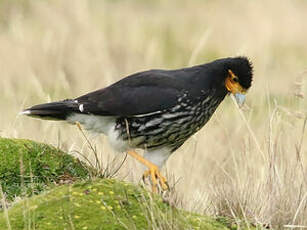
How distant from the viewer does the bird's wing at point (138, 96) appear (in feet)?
21.0

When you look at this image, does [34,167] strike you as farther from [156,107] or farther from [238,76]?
[238,76]

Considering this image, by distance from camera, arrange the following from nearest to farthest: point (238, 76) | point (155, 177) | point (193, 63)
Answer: point (155, 177) < point (238, 76) < point (193, 63)

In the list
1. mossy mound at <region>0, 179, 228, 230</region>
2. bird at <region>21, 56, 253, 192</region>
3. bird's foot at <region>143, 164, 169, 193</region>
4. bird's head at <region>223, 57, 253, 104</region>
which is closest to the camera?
mossy mound at <region>0, 179, 228, 230</region>

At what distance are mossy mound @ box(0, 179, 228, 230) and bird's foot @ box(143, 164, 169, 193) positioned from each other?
1.11m

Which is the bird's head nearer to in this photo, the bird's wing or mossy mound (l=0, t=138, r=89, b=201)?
the bird's wing

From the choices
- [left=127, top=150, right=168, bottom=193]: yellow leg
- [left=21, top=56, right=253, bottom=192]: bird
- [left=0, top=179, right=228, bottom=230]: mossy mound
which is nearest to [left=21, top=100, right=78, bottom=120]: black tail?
[left=21, top=56, right=253, bottom=192]: bird

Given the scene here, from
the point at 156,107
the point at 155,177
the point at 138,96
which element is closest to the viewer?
the point at 155,177

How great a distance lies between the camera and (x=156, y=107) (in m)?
6.36

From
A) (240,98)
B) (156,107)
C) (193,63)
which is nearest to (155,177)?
(156,107)

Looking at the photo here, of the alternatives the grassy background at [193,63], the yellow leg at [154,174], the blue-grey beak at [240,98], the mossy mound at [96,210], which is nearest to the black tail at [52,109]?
the grassy background at [193,63]

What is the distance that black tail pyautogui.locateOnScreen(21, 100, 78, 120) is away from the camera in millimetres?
6690

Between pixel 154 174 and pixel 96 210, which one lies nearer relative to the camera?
pixel 96 210

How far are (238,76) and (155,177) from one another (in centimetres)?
114

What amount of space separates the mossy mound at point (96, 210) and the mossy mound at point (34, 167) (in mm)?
751
